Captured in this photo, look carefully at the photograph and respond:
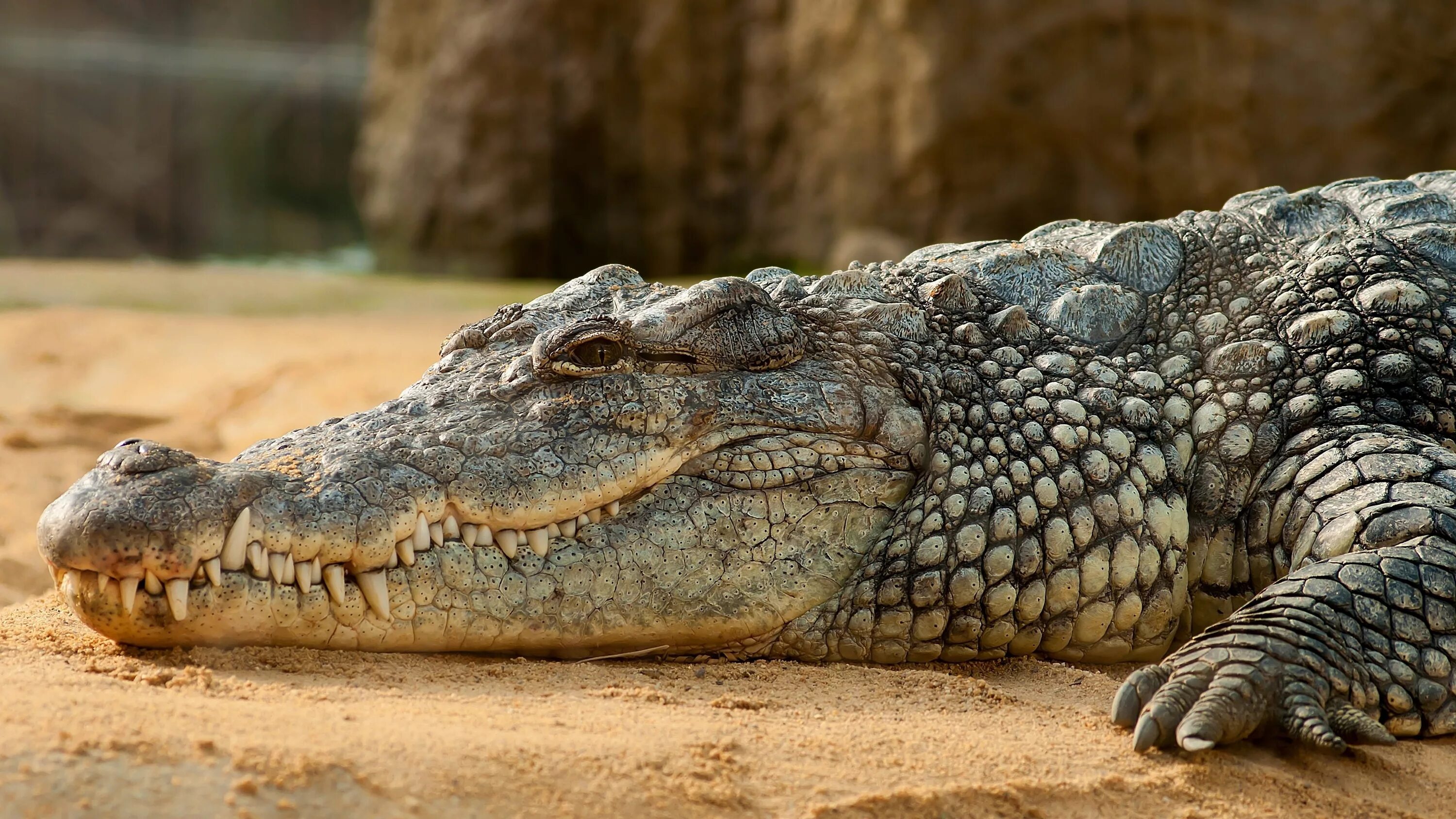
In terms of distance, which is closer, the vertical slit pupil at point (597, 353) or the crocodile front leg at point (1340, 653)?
the crocodile front leg at point (1340, 653)

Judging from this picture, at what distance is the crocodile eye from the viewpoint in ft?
9.69

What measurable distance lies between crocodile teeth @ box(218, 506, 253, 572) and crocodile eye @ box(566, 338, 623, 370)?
2.65 ft

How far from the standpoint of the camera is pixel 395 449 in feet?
8.87

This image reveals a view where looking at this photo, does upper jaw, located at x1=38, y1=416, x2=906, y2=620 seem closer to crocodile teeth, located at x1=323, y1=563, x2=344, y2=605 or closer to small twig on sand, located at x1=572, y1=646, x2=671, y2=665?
crocodile teeth, located at x1=323, y1=563, x2=344, y2=605

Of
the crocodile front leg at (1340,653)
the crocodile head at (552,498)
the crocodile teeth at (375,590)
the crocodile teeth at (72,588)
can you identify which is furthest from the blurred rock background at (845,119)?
the crocodile teeth at (72,588)

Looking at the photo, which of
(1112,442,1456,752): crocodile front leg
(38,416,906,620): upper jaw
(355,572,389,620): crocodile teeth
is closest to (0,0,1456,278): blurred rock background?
(1112,442,1456,752): crocodile front leg

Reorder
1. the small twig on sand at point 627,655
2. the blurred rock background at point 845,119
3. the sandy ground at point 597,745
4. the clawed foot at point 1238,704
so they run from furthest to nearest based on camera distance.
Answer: the blurred rock background at point 845,119 < the small twig on sand at point 627,655 < the clawed foot at point 1238,704 < the sandy ground at point 597,745

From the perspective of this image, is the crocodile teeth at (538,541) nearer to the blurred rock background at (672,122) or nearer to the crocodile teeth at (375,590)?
the crocodile teeth at (375,590)

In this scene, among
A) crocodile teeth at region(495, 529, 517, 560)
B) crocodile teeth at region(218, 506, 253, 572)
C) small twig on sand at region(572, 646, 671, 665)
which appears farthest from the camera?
small twig on sand at region(572, 646, 671, 665)

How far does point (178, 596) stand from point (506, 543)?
663mm

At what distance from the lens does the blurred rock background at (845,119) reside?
9.95 metres

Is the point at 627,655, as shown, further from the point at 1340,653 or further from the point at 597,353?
the point at 1340,653

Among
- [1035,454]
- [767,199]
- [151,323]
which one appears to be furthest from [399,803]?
[767,199]

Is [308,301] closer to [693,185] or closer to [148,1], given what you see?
[693,185]
